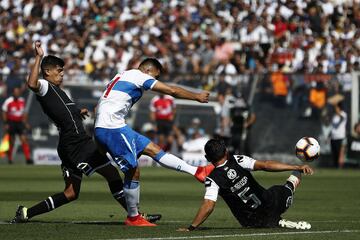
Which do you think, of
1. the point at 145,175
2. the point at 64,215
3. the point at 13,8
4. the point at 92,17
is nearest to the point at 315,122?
the point at 145,175

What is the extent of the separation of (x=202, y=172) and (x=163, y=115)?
20.3m

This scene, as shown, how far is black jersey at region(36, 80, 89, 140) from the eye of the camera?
526 inches

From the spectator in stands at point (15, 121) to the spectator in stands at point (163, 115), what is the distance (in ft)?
13.5

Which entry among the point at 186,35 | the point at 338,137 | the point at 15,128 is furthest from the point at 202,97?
the point at 186,35

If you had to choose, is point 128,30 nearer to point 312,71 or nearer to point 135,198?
point 312,71

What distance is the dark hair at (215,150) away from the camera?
38.4ft

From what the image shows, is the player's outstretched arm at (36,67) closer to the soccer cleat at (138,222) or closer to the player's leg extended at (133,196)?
the player's leg extended at (133,196)

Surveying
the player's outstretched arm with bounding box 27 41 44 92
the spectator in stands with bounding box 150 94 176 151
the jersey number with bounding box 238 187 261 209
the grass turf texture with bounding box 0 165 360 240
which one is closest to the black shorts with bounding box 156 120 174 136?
the spectator in stands with bounding box 150 94 176 151

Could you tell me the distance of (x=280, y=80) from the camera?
1292 inches

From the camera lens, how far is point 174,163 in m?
13.2

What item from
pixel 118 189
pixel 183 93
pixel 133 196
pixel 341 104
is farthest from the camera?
Answer: pixel 341 104

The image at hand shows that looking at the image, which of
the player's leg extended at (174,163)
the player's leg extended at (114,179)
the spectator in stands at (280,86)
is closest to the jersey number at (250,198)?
the player's leg extended at (174,163)

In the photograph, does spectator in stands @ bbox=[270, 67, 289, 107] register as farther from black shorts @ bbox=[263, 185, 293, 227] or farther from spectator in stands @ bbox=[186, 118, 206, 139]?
black shorts @ bbox=[263, 185, 293, 227]

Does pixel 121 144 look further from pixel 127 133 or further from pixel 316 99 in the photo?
pixel 316 99
